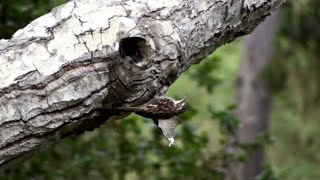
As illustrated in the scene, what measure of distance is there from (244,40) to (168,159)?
2.98m

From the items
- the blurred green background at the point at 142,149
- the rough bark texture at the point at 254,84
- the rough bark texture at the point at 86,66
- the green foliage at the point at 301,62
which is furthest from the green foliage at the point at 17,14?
the rough bark texture at the point at 254,84

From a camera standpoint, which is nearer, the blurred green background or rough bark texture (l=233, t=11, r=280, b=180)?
the blurred green background

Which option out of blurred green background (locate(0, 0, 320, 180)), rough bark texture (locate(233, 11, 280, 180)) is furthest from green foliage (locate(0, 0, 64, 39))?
rough bark texture (locate(233, 11, 280, 180))

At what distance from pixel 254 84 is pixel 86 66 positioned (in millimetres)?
4548

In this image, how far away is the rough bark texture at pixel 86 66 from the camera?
4.30 ft

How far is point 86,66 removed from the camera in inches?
53.1

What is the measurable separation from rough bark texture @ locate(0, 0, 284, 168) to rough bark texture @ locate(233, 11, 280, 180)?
167 inches

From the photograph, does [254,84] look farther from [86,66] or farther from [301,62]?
[86,66]

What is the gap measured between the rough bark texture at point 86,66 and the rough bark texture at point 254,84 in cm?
424

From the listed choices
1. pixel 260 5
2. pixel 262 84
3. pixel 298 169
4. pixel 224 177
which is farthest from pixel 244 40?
pixel 260 5

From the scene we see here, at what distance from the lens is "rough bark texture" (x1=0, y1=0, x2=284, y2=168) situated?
4.30 feet

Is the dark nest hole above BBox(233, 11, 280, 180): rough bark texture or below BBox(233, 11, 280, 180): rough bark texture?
above

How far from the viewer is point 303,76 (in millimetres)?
5980

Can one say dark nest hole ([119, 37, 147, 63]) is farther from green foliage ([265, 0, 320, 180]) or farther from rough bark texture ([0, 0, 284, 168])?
green foliage ([265, 0, 320, 180])
